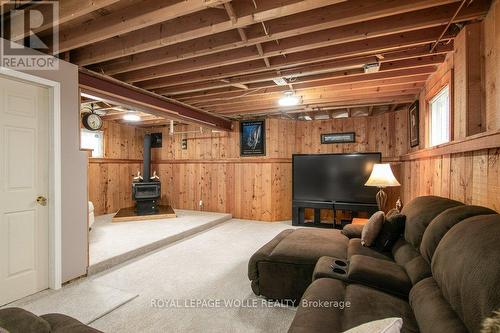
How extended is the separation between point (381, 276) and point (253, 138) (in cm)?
462

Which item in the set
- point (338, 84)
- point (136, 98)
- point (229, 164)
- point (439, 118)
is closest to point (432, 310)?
point (439, 118)

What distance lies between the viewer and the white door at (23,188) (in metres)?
2.26

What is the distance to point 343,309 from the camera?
56.1 inches

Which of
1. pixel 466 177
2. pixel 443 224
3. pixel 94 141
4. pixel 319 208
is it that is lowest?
pixel 319 208

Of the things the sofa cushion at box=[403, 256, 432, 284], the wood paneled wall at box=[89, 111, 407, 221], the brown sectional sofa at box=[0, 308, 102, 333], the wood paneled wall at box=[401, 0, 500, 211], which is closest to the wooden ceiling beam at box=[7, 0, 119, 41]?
the brown sectional sofa at box=[0, 308, 102, 333]

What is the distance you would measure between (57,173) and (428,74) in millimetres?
4503

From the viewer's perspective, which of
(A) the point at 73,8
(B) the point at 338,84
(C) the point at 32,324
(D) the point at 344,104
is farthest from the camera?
(D) the point at 344,104

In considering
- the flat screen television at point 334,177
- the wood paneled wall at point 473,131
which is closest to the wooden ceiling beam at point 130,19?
the wood paneled wall at point 473,131

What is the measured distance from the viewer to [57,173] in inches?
100.0

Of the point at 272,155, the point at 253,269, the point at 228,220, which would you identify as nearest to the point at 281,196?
the point at 272,155

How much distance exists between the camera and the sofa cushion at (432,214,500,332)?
2.96 feet

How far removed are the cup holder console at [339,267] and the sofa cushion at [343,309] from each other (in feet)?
0.51

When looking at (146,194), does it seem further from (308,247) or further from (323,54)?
(323,54)

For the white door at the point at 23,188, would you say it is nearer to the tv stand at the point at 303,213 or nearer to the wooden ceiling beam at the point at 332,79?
the wooden ceiling beam at the point at 332,79
